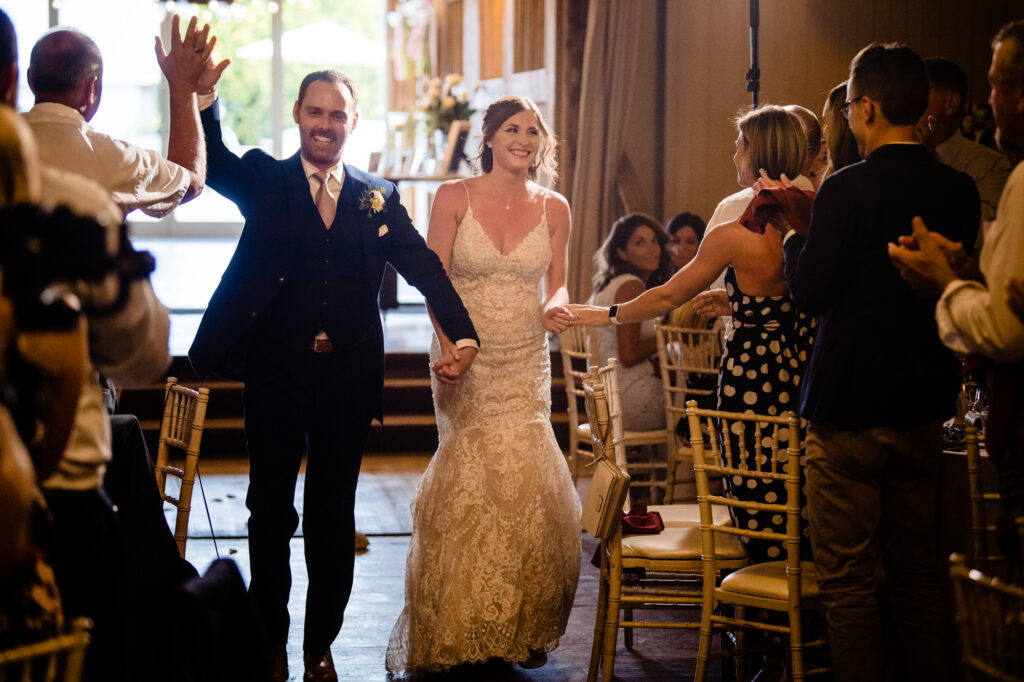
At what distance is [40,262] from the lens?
1.44 meters

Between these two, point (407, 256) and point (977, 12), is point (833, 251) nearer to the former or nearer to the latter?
point (407, 256)

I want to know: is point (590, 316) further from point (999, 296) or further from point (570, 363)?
point (570, 363)

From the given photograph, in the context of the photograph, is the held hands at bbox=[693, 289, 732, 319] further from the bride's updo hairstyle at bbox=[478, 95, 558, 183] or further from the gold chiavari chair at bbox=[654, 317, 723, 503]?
the gold chiavari chair at bbox=[654, 317, 723, 503]

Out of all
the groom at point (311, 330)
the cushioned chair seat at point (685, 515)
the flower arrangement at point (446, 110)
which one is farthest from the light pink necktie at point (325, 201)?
the flower arrangement at point (446, 110)

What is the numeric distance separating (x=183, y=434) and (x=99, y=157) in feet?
2.48

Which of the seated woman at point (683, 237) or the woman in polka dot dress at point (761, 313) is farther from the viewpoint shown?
the seated woman at point (683, 237)

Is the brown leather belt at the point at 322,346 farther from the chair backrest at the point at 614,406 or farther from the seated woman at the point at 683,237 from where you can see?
the seated woman at the point at 683,237

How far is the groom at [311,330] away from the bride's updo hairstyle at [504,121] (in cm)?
51

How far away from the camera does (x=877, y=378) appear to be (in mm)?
2586

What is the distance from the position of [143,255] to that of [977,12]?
7.53m

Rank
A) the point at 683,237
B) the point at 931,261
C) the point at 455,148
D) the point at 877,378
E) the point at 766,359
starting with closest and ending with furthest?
the point at 931,261 < the point at 877,378 < the point at 766,359 < the point at 683,237 < the point at 455,148

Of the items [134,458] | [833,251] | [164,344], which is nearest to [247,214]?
[134,458]

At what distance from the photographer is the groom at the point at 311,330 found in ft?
10.8

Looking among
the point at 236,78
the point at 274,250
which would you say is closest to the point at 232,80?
the point at 236,78
